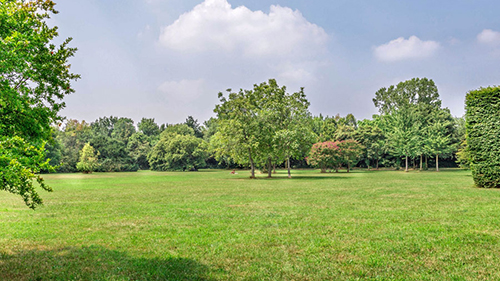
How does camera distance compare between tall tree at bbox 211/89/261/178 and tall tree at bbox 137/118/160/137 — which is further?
tall tree at bbox 137/118/160/137

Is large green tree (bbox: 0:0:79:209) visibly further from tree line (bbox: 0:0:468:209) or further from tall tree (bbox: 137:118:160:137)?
tall tree (bbox: 137:118:160:137)

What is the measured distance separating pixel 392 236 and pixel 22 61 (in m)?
9.68

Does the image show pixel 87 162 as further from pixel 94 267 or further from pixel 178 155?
pixel 94 267

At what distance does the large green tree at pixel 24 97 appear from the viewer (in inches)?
204

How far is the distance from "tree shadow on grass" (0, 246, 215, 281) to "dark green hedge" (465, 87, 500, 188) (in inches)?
890

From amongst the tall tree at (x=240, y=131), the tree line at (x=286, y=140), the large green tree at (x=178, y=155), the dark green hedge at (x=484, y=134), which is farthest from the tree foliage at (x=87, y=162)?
the dark green hedge at (x=484, y=134)

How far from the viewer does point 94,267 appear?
655cm

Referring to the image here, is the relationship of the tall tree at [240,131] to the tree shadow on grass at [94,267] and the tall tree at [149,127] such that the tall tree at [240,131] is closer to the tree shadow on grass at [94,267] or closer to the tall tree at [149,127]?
the tree shadow on grass at [94,267]

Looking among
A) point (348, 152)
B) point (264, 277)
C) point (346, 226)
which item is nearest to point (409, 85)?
point (348, 152)

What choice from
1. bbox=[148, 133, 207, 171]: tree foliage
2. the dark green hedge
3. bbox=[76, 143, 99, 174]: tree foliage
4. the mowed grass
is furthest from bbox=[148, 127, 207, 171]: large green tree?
the mowed grass

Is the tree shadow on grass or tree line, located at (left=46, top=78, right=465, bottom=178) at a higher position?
tree line, located at (left=46, top=78, right=465, bottom=178)

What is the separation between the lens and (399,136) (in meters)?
62.5

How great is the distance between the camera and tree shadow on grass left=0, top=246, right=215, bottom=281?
19.8 ft

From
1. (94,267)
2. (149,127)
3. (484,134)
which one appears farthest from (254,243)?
(149,127)
